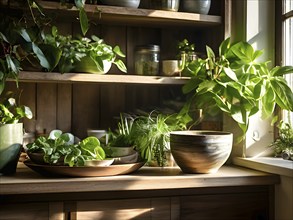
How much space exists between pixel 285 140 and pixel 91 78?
839mm

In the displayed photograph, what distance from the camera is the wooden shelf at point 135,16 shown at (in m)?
1.63

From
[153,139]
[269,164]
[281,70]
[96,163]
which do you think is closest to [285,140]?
[269,164]

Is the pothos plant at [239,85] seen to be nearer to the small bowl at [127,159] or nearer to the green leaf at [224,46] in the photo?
the green leaf at [224,46]

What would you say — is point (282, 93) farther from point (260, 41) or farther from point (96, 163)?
point (96, 163)

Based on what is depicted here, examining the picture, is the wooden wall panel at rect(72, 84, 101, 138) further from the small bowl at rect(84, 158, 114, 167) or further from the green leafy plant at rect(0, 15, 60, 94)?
the small bowl at rect(84, 158, 114, 167)

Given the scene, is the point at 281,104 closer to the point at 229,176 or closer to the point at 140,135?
the point at 229,176

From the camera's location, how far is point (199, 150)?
1481 mm

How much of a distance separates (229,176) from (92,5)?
0.86 meters

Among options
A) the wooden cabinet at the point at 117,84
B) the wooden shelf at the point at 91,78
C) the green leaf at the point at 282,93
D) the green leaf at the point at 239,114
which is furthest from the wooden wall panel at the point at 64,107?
the green leaf at the point at 282,93

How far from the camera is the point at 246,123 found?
160 cm

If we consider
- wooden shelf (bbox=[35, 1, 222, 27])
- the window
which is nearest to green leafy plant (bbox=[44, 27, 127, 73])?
wooden shelf (bbox=[35, 1, 222, 27])

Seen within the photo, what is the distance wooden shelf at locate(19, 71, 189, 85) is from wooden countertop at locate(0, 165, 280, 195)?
35 centimetres

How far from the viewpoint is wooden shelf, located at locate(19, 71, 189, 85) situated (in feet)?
5.04

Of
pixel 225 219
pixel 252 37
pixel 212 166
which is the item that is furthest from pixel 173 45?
pixel 225 219
